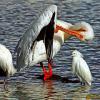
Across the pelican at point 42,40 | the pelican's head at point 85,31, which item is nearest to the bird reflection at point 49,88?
the pelican at point 42,40

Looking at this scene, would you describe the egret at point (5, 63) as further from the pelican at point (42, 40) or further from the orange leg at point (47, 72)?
the orange leg at point (47, 72)

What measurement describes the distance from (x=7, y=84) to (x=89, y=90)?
1.96 metres

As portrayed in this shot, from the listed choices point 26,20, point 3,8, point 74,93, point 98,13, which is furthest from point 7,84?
point 3,8

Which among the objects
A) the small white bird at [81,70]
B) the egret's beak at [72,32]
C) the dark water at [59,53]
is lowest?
the dark water at [59,53]

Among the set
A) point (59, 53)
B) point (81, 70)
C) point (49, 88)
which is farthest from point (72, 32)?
Result: point (49, 88)

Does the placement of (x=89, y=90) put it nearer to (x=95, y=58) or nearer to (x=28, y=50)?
(x=28, y=50)

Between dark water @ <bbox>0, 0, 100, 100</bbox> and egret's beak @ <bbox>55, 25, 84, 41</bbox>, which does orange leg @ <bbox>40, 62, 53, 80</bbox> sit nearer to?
dark water @ <bbox>0, 0, 100, 100</bbox>

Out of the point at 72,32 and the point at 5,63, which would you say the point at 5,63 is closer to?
the point at 5,63

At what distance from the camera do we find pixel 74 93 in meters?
14.3

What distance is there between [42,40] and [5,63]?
1.09 meters

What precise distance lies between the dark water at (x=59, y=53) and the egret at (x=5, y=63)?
0.29m

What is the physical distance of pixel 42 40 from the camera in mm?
15773

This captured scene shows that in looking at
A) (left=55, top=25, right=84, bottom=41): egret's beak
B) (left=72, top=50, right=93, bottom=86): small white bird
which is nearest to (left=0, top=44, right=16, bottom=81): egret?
(left=72, top=50, right=93, bottom=86): small white bird

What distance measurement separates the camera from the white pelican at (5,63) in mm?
15203
